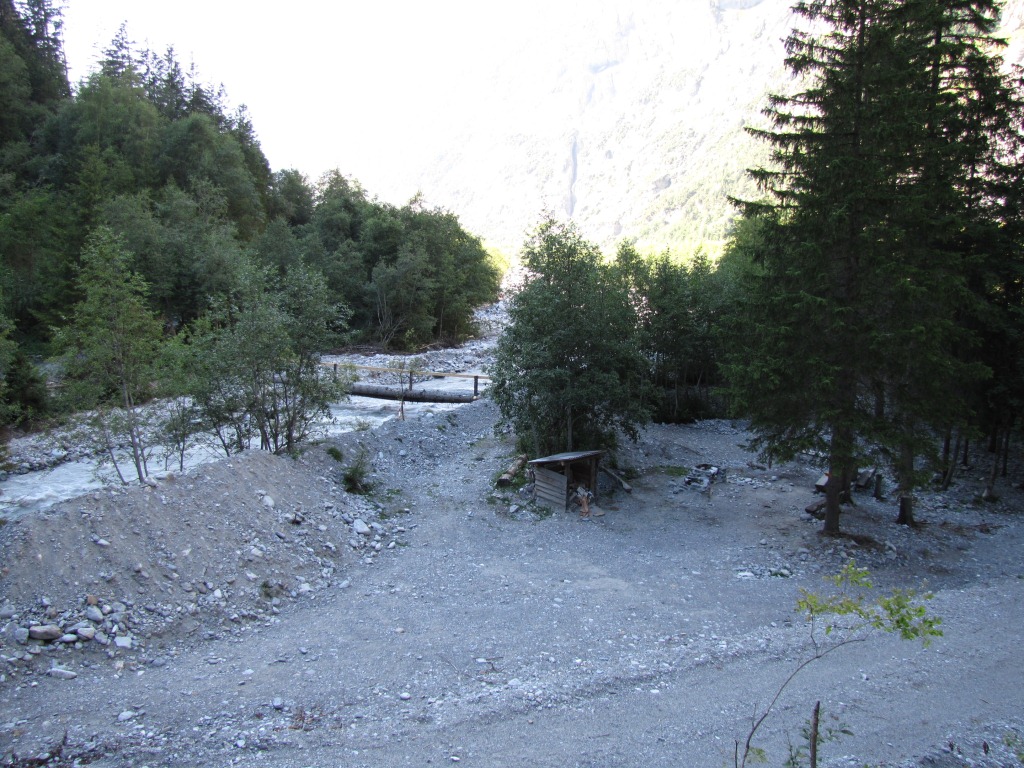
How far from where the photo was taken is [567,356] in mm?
19125

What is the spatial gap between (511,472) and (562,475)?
2.02 meters

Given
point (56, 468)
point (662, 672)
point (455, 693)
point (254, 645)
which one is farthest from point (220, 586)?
point (56, 468)

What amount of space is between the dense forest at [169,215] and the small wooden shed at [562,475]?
21.3m

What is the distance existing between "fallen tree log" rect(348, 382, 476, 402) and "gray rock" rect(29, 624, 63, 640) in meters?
20.3

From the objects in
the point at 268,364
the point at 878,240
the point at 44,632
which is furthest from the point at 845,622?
the point at 268,364

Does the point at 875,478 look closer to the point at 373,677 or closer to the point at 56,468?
the point at 373,677

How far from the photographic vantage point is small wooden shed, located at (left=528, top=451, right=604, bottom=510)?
17672 mm

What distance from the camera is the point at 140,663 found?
959 cm

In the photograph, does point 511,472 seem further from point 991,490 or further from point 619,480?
point 991,490

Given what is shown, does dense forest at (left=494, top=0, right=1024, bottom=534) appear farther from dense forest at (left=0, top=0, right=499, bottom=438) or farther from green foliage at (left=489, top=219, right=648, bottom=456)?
dense forest at (left=0, top=0, right=499, bottom=438)

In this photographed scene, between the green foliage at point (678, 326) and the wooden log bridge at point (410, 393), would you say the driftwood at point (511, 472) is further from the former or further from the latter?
the green foliage at point (678, 326)

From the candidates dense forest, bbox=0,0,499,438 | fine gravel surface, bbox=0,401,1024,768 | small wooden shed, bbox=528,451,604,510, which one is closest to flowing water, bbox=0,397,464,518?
fine gravel surface, bbox=0,401,1024,768

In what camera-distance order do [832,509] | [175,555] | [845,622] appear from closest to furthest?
[845,622]
[175,555]
[832,509]

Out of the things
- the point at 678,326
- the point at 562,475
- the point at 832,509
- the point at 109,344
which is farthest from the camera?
the point at 678,326
